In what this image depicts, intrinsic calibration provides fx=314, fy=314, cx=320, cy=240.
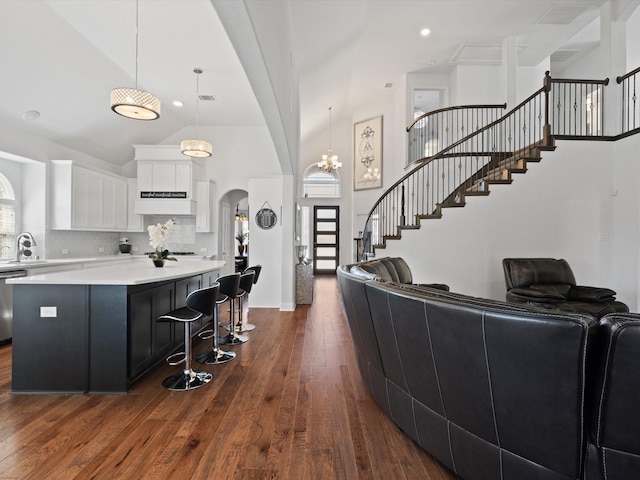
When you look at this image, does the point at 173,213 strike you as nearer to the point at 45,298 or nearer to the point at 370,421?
the point at 45,298

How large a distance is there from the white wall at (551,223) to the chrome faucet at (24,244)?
654 centimetres

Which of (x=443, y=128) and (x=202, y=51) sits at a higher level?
(x=443, y=128)

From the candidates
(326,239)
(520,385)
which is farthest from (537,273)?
(326,239)

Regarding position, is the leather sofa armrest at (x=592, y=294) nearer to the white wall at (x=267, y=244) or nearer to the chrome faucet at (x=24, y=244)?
the white wall at (x=267, y=244)

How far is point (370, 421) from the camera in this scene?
223cm

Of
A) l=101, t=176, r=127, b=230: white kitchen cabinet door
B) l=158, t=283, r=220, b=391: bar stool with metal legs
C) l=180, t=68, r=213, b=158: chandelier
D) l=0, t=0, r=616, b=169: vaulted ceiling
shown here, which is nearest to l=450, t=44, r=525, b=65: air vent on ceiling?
l=0, t=0, r=616, b=169: vaulted ceiling

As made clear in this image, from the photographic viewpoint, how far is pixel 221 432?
2117mm

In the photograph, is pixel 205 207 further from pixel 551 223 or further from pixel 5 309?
pixel 551 223

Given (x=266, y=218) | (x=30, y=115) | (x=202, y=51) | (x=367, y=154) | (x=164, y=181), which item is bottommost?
(x=266, y=218)

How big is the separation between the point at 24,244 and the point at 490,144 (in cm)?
893

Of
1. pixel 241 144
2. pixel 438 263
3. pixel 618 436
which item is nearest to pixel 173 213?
pixel 241 144

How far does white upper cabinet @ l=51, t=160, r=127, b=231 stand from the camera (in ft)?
17.6

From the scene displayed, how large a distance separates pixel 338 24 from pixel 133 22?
3.24m

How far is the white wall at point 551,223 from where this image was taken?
5.30 m
